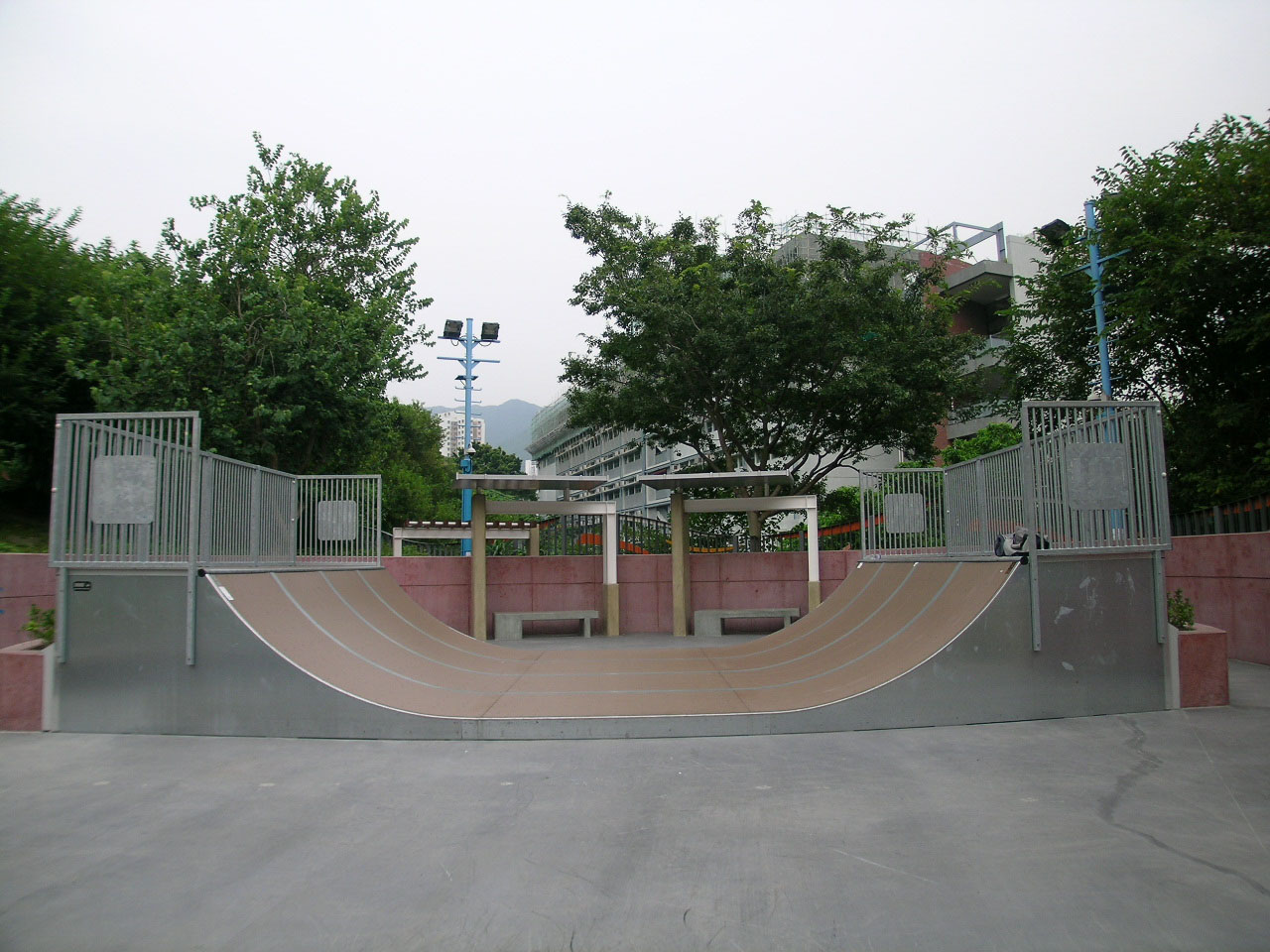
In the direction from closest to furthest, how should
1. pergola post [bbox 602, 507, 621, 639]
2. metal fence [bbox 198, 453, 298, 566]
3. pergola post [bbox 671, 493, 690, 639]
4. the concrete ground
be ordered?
the concrete ground → metal fence [bbox 198, 453, 298, 566] → pergola post [bbox 671, 493, 690, 639] → pergola post [bbox 602, 507, 621, 639]

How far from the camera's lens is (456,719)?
6277mm

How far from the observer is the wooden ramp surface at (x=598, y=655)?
22.0 feet

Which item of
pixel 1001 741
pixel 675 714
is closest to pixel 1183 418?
pixel 1001 741

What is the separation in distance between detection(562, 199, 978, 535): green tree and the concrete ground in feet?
38.1

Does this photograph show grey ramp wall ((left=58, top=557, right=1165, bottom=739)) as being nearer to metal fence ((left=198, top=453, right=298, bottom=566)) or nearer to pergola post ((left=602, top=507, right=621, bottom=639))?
metal fence ((left=198, top=453, right=298, bottom=566))

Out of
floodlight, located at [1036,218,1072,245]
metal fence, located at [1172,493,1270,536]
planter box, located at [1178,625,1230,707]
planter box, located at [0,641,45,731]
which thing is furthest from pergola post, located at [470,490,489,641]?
floodlight, located at [1036,218,1072,245]

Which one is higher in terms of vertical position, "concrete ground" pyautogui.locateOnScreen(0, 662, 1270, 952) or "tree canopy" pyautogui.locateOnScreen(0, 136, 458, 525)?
"tree canopy" pyautogui.locateOnScreen(0, 136, 458, 525)

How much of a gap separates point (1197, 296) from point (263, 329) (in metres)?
15.9

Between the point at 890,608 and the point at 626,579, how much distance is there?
669 cm

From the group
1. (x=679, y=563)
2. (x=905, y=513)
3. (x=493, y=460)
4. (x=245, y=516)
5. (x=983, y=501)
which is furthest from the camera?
(x=493, y=460)

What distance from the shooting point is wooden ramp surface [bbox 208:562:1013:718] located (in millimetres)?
6707

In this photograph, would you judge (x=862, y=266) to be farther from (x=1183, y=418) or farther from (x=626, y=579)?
(x=626, y=579)

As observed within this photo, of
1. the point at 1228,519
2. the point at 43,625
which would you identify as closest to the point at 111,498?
the point at 43,625

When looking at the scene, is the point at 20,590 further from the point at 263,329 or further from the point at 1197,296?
the point at 1197,296
